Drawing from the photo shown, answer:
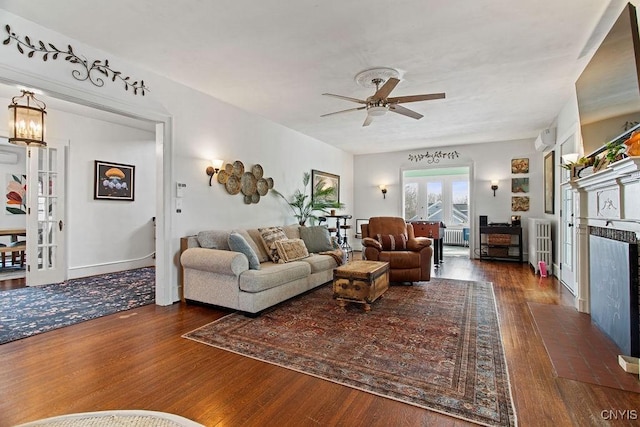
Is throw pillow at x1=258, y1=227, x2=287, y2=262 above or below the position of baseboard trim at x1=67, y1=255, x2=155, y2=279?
above

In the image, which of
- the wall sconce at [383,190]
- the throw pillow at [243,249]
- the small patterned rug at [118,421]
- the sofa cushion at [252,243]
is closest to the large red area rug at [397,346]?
the throw pillow at [243,249]

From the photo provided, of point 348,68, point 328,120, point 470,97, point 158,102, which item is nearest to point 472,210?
point 470,97

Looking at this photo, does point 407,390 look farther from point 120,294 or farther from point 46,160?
point 46,160

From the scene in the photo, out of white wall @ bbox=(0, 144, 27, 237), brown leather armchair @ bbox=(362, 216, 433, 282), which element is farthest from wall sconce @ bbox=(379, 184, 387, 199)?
white wall @ bbox=(0, 144, 27, 237)

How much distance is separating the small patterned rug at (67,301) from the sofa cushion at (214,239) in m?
1.01

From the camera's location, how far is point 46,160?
4.86 metres

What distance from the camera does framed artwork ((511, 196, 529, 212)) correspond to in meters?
7.03

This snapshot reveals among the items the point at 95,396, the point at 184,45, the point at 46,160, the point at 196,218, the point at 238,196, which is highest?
the point at 184,45

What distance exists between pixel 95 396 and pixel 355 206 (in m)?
7.56

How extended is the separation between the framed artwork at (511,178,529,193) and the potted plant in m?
4.11

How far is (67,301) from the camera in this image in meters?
3.87

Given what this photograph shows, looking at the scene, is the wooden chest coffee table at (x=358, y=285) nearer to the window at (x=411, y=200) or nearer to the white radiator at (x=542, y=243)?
the white radiator at (x=542, y=243)

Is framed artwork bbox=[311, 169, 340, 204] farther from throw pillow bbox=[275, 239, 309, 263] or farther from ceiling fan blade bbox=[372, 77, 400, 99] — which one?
ceiling fan blade bbox=[372, 77, 400, 99]

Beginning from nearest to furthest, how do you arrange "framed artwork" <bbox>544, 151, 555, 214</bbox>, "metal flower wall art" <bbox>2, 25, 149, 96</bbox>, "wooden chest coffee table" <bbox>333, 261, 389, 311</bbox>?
1. "metal flower wall art" <bbox>2, 25, 149, 96</bbox>
2. "wooden chest coffee table" <bbox>333, 261, 389, 311</bbox>
3. "framed artwork" <bbox>544, 151, 555, 214</bbox>
